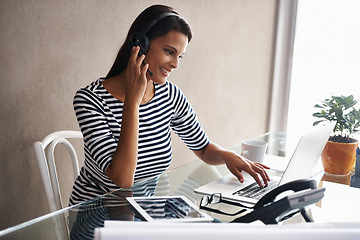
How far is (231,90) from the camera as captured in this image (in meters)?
2.91

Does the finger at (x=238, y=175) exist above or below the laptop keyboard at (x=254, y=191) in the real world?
above

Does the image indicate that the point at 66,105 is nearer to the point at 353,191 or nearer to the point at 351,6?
the point at 353,191

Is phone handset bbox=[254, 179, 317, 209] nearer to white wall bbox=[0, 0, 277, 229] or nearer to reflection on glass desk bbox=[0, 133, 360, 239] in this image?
reflection on glass desk bbox=[0, 133, 360, 239]

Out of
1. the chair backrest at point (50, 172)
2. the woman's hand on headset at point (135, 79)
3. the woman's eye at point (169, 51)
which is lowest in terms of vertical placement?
the chair backrest at point (50, 172)

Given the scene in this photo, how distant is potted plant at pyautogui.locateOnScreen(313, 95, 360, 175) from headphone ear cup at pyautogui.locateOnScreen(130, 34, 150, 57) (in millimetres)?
759

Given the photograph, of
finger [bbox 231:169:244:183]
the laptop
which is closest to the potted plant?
the laptop

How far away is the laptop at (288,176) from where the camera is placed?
3.57 feet

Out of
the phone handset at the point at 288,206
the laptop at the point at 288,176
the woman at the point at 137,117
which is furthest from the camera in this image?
the woman at the point at 137,117

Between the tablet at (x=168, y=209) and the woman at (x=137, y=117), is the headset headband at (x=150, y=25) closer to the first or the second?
the woman at (x=137, y=117)

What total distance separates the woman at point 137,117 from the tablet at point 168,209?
17 cm

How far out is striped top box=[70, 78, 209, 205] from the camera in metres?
1.28

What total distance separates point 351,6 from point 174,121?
2102 mm

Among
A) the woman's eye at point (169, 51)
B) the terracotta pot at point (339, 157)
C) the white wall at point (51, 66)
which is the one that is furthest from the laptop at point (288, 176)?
the white wall at point (51, 66)

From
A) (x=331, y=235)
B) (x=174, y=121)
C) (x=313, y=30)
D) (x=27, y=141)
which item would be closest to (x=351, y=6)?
(x=313, y=30)
